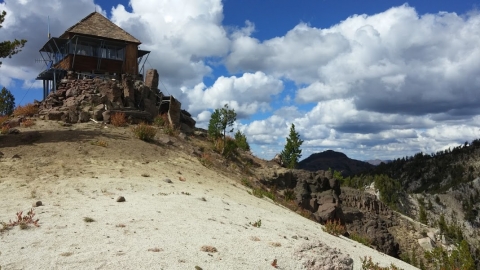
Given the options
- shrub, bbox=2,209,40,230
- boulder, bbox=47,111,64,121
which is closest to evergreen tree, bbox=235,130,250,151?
boulder, bbox=47,111,64,121

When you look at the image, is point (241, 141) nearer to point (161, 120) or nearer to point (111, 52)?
point (161, 120)

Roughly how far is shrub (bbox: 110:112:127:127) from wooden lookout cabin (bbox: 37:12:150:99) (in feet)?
26.0

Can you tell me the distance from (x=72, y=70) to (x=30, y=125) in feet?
29.6

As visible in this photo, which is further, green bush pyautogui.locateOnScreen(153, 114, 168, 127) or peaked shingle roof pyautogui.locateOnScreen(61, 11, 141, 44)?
peaked shingle roof pyautogui.locateOnScreen(61, 11, 141, 44)

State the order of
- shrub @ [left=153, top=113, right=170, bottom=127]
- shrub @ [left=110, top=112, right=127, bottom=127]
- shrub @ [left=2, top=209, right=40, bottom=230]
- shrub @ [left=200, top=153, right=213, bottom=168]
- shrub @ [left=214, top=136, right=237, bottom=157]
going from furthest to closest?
shrub @ [left=153, top=113, right=170, bottom=127] → shrub @ [left=214, top=136, right=237, bottom=157] → shrub @ [left=110, top=112, right=127, bottom=127] → shrub @ [left=200, top=153, right=213, bottom=168] → shrub @ [left=2, top=209, right=40, bottom=230]

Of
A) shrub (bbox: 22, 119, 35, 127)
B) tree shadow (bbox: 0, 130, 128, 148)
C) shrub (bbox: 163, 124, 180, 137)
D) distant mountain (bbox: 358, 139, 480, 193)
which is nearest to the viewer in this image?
tree shadow (bbox: 0, 130, 128, 148)

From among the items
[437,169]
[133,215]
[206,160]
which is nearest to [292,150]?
[206,160]

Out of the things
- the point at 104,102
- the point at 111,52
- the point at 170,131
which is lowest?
the point at 170,131

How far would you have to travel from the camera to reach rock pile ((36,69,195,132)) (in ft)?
70.5

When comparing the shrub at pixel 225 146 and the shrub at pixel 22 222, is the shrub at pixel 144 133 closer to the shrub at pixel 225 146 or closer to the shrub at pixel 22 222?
the shrub at pixel 225 146

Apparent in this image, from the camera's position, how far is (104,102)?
22.9 metres

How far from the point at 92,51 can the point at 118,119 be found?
10.2 metres

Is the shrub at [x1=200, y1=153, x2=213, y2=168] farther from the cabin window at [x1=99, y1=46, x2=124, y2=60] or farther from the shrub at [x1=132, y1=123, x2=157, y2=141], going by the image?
the cabin window at [x1=99, y1=46, x2=124, y2=60]

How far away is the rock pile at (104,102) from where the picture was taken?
846 inches
